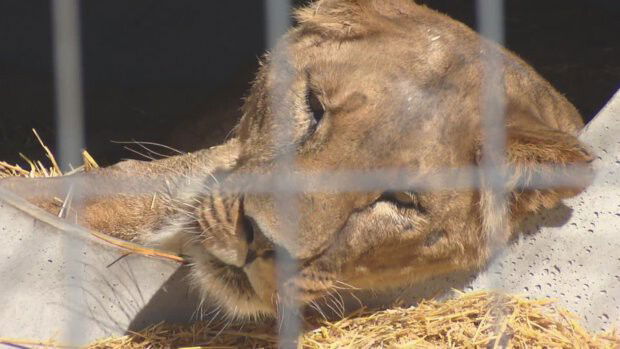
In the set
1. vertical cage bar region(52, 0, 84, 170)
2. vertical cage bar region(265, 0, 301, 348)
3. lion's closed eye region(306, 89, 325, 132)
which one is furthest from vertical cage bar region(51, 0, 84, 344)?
lion's closed eye region(306, 89, 325, 132)

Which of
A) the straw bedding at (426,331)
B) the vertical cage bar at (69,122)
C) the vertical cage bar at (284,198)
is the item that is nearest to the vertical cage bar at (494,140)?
the straw bedding at (426,331)

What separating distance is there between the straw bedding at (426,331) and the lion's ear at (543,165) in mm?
228

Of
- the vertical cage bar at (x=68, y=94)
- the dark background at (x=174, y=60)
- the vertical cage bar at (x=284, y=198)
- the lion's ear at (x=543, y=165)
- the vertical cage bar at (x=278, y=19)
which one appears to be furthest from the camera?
the dark background at (x=174, y=60)

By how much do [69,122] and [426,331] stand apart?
1736 mm

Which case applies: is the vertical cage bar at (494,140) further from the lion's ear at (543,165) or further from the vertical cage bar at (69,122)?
the vertical cage bar at (69,122)

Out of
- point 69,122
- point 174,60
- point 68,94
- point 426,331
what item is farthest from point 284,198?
point 174,60

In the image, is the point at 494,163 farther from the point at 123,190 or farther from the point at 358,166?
the point at 123,190

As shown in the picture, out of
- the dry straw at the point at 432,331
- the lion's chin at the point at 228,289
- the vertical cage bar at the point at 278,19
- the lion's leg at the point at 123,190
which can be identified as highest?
the vertical cage bar at the point at 278,19

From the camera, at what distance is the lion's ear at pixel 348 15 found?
2.27 metres

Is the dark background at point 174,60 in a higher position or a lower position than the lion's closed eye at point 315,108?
lower

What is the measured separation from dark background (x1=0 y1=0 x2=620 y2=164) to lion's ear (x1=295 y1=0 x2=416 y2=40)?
1.11m

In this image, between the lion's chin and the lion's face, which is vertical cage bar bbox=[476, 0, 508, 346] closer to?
the lion's face

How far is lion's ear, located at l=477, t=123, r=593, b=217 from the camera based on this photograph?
6.44ft

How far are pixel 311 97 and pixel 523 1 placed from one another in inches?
90.5
